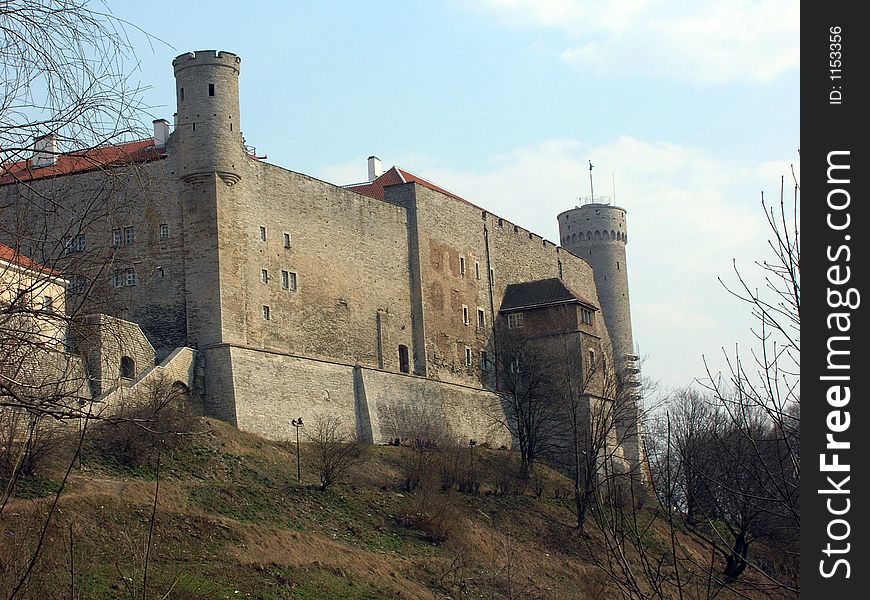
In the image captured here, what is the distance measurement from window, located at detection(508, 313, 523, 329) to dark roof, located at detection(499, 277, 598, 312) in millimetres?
261

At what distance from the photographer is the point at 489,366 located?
161 feet

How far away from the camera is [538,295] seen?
49.9 metres

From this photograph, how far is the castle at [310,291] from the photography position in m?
36.0

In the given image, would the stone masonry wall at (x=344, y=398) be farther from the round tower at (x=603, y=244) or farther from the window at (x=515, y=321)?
the round tower at (x=603, y=244)

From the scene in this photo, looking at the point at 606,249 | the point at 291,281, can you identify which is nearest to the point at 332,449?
the point at 291,281

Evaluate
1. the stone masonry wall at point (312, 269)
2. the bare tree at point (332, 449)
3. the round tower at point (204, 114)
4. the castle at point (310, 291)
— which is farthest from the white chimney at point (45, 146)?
the round tower at point (204, 114)

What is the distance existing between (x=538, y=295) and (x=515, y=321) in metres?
1.35

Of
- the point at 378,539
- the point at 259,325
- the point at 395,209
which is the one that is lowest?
the point at 378,539

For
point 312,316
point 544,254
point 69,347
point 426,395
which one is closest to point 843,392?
point 69,347

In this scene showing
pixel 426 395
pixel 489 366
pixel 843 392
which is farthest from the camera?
pixel 489 366

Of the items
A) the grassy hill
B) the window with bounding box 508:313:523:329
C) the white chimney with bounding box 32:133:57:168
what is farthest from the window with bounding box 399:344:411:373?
the white chimney with bounding box 32:133:57:168

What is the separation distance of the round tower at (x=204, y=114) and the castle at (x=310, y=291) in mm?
46

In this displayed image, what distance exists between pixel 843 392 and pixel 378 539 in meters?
23.9

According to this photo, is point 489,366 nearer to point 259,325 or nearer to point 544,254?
point 544,254
